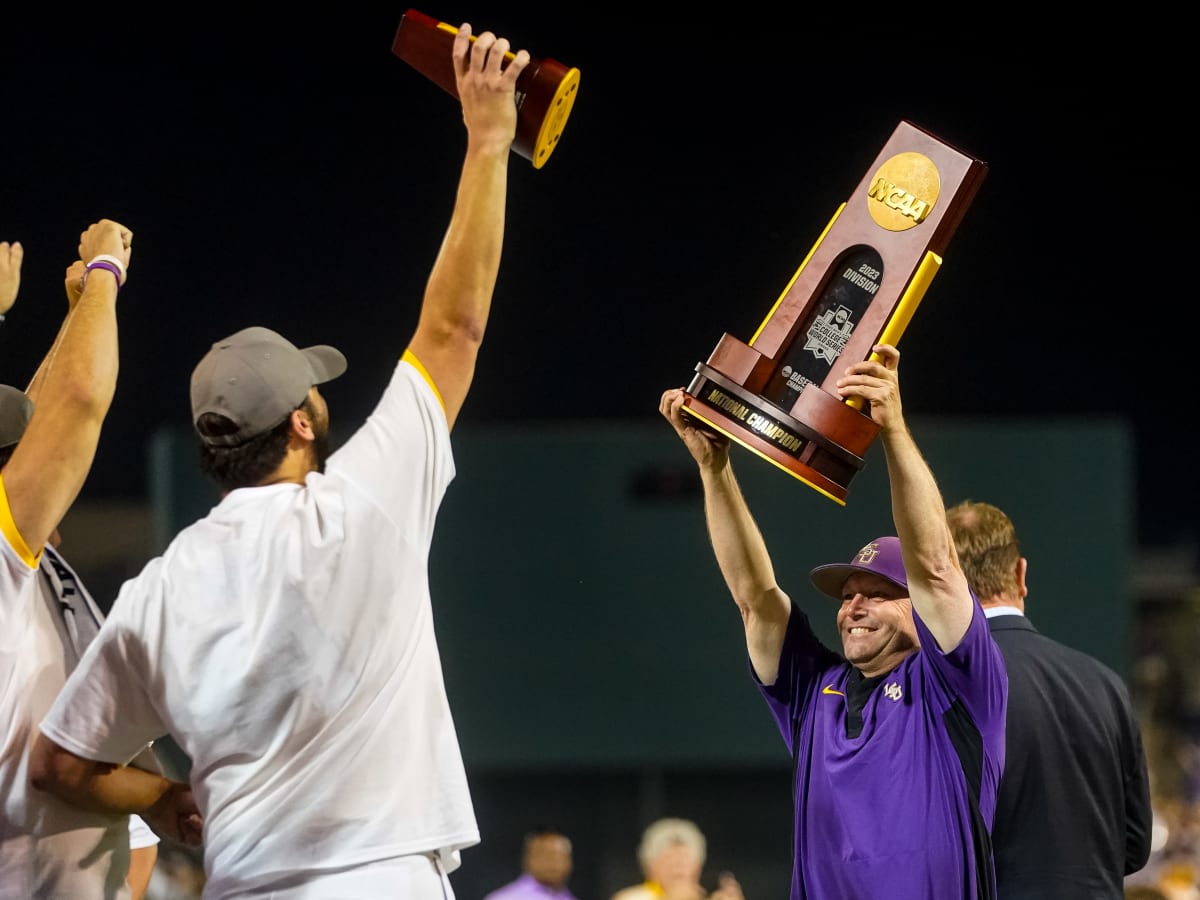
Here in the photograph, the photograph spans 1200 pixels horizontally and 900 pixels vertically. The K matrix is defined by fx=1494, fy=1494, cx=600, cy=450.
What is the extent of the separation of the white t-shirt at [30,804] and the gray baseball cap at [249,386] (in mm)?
366

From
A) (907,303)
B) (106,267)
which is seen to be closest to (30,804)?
(106,267)

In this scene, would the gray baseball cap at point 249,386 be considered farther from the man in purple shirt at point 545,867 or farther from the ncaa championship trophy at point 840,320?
the man in purple shirt at point 545,867

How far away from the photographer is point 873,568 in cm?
305

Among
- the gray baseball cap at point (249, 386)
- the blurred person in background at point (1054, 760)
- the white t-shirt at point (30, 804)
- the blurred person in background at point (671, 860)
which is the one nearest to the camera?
the gray baseball cap at point (249, 386)

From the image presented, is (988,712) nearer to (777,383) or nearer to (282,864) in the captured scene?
(777,383)

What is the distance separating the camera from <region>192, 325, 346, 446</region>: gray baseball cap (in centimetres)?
223

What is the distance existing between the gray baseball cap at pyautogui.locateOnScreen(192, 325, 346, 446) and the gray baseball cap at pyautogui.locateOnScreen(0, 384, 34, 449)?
489mm

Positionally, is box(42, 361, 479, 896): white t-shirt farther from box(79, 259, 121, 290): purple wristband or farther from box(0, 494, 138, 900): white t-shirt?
box(79, 259, 121, 290): purple wristband

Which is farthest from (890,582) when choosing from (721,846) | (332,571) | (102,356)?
(721,846)

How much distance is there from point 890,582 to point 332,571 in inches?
53.8

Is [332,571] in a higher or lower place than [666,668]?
higher

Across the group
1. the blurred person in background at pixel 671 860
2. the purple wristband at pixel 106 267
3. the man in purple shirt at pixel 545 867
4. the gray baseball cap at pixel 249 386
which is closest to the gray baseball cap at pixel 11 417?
the purple wristband at pixel 106 267

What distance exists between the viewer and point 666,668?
46.8 feet

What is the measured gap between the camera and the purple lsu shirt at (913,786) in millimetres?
2705
